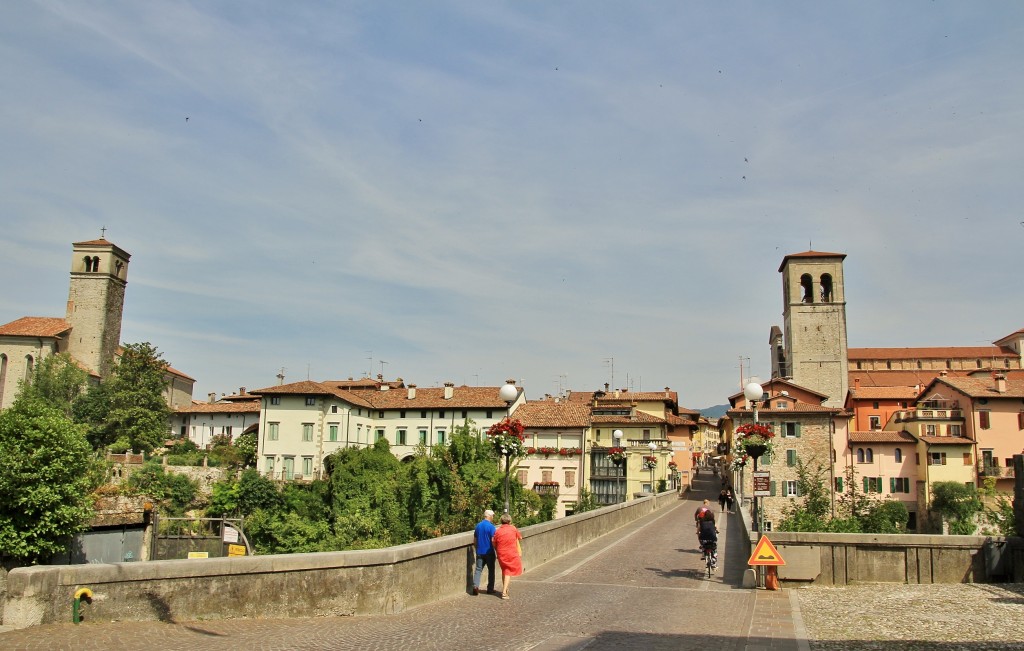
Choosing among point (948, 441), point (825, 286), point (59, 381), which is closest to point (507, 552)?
point (948, 441)

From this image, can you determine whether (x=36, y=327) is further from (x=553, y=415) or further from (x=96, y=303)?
(x=553, y=415)

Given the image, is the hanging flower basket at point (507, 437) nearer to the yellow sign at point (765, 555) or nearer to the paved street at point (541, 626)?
the paved street at point (541, 626)

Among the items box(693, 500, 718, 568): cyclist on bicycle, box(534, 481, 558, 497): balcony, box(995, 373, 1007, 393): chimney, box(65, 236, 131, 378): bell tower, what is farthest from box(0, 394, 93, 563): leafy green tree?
box(995, 373, 1007, 393): chimney

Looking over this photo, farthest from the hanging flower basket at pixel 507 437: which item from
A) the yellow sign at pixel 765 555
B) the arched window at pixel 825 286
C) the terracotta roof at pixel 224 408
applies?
the arched window at pixel 825 286

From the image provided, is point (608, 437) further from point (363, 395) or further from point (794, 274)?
point (794, 274)

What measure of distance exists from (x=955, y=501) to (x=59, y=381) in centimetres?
8019

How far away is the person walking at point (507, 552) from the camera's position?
11905 millimetres

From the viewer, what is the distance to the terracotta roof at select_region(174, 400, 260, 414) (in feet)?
260

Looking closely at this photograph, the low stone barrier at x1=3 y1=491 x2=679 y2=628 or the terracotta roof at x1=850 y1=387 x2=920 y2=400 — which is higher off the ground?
the terracotta roof at x1=850 y1=387 x2=920 y2=400

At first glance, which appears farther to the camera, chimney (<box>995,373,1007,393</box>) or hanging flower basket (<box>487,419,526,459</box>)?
chimney (<box>995,373,1007,393</box>)

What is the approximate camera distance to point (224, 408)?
81.4 m

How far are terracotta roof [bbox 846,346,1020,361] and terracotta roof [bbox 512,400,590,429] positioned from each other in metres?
68.1

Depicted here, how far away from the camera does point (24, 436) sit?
32.5m

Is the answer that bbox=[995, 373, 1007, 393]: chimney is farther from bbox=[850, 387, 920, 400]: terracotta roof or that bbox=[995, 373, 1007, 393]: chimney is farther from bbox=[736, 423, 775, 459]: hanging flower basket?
bbox=[736, 423, 775, 459]: hanging flower basket
